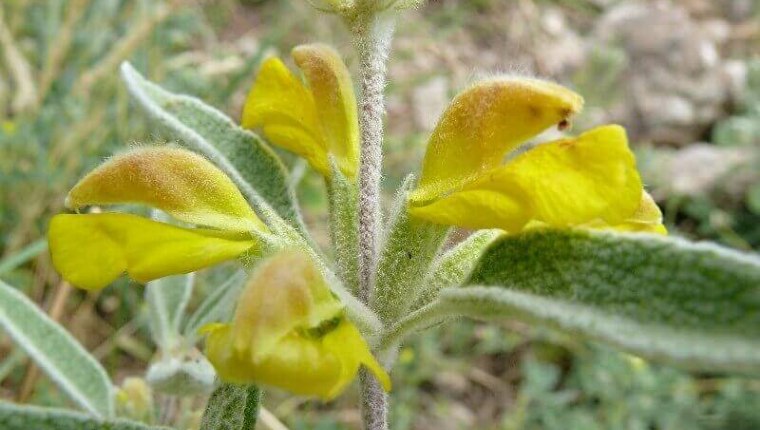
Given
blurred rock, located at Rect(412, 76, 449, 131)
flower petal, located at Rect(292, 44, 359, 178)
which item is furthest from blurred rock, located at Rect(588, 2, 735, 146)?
flower petal, located at Rect(292, 44, 359, 178)

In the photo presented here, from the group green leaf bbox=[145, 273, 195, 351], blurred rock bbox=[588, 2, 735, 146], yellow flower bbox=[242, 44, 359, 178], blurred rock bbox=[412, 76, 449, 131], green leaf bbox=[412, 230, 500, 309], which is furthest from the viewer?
blurred rock bbox=[588, 2, 735, 146]

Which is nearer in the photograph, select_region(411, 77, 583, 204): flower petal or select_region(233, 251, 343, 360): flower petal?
select_region(233, 251, 343, 360): flower petal

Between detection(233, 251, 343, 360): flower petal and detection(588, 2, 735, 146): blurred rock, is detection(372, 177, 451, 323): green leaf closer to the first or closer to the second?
detection(233, 251, 343, 360): flower petal

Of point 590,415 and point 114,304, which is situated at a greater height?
point 114,304

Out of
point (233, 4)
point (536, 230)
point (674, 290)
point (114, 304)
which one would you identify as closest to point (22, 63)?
point (114, 304)

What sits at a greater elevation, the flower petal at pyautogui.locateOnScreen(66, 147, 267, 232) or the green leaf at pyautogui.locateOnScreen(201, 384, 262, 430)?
the flower petal at pyautogui.locateOnScreen(66, 147, 267, 232)

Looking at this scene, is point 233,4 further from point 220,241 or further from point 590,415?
point 220,241

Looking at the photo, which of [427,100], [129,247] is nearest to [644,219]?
[129,247]
